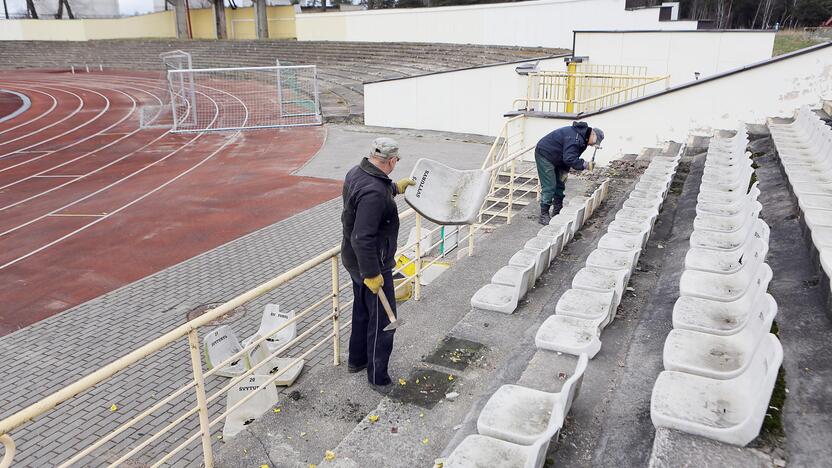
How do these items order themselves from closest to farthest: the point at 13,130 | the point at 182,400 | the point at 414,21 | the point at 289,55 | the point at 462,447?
1. the point at 462,447
2. the point at 182,400
3. the point at 13,130
4. the point at 414,21
5. the point at 289,55

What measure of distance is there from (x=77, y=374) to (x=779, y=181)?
857cm

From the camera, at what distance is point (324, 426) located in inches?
163

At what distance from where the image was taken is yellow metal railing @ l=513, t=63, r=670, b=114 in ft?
49.6

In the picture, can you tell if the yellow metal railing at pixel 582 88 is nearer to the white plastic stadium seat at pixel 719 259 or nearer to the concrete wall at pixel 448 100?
the concrete wall at pixel 448 100

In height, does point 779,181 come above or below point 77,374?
above

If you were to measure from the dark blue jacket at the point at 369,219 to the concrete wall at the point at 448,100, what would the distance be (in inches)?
622

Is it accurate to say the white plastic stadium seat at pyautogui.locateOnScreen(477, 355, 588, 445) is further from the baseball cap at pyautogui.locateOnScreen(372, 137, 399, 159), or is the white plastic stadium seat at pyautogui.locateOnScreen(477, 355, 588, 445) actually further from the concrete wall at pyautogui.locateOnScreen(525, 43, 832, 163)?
the concrete wall at pyautogui.locateOnScreen(525, 43, 832, 163)

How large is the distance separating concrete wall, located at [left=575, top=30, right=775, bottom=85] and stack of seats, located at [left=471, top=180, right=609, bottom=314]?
1002cm

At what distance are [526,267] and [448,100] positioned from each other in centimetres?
1611

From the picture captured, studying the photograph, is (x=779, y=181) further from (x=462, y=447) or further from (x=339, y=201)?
(x=339, y=201)

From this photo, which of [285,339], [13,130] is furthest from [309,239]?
[13,130]

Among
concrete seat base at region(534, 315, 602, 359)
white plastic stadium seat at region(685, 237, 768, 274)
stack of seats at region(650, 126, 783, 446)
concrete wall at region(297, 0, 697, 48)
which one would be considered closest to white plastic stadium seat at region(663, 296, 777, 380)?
stack of seats at region(650, 126, 783, 446)

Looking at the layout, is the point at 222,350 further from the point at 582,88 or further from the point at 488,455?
the point at 582,88

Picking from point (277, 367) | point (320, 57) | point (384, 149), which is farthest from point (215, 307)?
point (320, 57)
